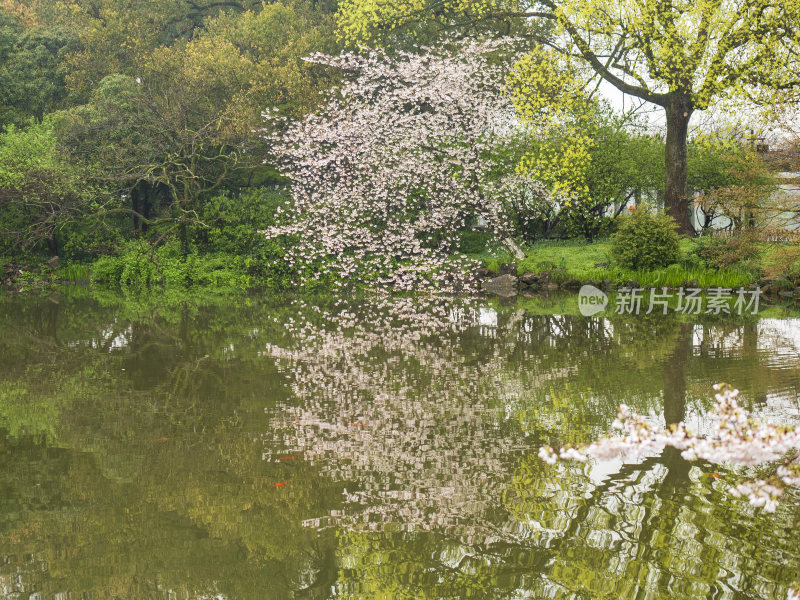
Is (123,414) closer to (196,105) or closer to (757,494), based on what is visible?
(757,494)

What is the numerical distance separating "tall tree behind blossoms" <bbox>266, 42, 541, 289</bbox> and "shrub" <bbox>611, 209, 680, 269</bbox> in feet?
12.0

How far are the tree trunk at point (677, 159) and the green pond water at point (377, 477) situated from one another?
960 cm

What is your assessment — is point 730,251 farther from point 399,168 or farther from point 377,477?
point 377,477

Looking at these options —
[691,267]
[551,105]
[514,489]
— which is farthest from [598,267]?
[514,489]

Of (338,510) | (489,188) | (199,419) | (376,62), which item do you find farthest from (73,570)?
(376,62)

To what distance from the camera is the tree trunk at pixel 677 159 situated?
18.0 m

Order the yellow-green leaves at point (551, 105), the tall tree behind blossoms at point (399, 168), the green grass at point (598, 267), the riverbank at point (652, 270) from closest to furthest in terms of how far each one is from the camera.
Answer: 1. the riverbank at point (652, 270)
2. the green grass at point (598, 267)
3. the yellow-green leaves at point (551, 105)
4. the tall tree behind blossoms at point (399, 168)

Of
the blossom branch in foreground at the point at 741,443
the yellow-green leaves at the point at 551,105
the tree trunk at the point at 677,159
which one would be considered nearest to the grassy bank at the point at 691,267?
the tree trunk at the point at 677,159

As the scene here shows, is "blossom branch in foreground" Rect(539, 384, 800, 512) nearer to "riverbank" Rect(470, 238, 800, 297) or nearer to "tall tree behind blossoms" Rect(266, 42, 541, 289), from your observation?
"riverbank" Rect(470, 238, 800, 297)

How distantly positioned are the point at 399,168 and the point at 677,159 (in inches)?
279

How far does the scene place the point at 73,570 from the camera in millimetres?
3545

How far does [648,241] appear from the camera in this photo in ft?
55.4

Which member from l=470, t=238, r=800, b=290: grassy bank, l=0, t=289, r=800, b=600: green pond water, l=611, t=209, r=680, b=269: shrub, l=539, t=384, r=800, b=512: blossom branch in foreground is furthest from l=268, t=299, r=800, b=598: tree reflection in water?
l=611, t=209, r=680, b=269: shrub

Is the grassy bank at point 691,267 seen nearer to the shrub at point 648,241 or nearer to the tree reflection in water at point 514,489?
the shrub at point 648,241
